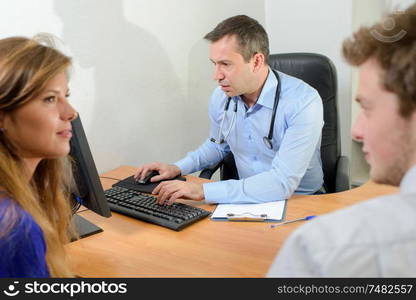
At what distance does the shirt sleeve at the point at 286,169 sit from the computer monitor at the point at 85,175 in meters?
0.41

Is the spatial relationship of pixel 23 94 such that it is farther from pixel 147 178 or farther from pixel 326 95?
pixel 326 95

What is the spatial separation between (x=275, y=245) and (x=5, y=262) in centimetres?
65

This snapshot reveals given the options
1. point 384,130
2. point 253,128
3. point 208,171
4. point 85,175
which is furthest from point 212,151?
point 384,130

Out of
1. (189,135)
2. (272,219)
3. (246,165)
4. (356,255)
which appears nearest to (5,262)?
(356,255)

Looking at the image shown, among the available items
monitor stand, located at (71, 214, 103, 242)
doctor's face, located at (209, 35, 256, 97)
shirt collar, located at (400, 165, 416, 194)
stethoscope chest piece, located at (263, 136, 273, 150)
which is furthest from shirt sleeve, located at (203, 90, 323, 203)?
shirt collar, located at (400, 165, 416, 194)

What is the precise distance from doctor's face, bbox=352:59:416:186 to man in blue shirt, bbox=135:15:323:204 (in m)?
0.81

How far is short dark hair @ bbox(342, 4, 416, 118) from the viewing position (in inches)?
23.8

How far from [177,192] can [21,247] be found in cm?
65

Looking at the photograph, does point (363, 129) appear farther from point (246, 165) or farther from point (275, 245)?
point (246, 165)

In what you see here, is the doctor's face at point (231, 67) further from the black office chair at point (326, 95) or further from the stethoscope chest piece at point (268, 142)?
the black office chair at point (326, 95)

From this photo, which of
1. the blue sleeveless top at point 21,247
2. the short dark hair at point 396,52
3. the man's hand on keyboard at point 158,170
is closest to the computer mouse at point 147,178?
the man's hand on keyboard at point 158,170

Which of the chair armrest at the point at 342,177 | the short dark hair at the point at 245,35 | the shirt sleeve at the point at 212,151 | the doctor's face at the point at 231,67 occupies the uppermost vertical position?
the short dark hair at the point at 245,35

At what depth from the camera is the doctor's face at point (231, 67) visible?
169 centimetres

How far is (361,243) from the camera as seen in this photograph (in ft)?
1.63
